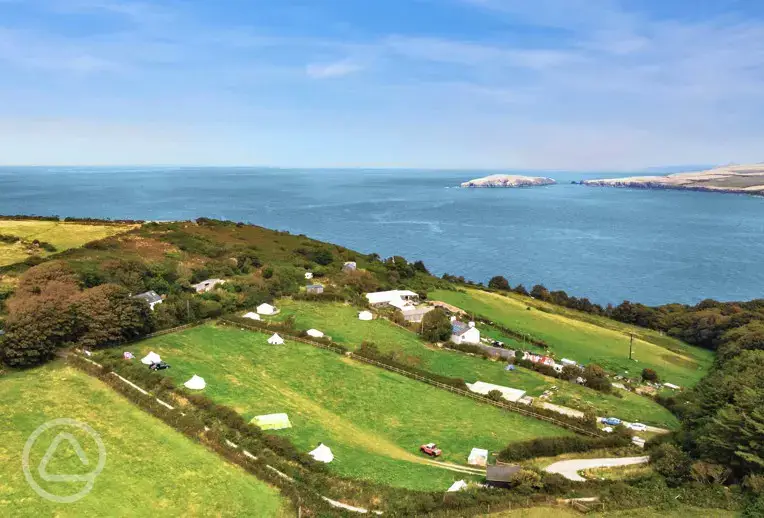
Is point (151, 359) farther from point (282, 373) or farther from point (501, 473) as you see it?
point (501, 473)

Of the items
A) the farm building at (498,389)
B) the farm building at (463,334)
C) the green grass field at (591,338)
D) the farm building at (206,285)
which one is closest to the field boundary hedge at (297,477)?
the farm building at (498,389)

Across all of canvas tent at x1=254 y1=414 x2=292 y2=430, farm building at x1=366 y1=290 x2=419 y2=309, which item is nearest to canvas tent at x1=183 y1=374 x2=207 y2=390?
canvas tent at x1=254 y1=414 x2=292 y2=430

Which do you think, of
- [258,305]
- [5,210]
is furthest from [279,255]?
[5,210]

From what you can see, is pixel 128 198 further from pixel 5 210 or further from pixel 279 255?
pixel 279 255

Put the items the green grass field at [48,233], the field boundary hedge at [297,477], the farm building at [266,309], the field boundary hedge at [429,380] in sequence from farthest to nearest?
the green grass field at [48,233] → the farm building at [266,309] → the field boundary hedge at [429,380] → the field boundary hedge at [297,477]

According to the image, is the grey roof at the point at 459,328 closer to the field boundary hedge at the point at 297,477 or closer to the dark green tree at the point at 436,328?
the dark green tree at the point at 436,328

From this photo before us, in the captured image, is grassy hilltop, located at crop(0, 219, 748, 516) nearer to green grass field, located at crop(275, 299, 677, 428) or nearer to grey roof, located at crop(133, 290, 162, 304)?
green grass field, located at crop(275, 299, 677, 428)
